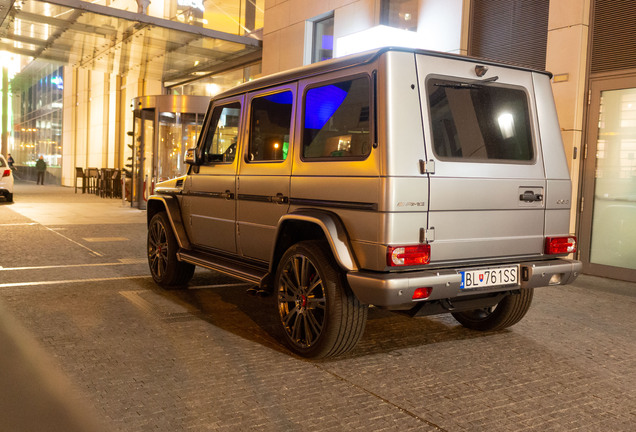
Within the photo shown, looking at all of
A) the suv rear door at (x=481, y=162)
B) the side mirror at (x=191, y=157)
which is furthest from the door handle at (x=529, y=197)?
the side mirror at (x=191, y=157)

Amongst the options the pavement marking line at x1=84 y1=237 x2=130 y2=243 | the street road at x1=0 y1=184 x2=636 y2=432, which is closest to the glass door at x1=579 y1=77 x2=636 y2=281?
the street road at x1=0 y1=184 x2=636 y2=432

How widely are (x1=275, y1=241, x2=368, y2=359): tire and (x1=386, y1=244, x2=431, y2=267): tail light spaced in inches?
18.6

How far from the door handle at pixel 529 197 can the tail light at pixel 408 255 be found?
953mm

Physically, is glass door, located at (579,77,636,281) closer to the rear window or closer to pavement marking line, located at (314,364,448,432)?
the rear window

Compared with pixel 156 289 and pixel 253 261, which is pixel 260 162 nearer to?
pixel 253 261

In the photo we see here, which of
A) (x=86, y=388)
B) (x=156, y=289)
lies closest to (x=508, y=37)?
(x=156, y=289)

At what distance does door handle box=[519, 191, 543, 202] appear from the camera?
4613 millimetres

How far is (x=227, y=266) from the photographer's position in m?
5.56

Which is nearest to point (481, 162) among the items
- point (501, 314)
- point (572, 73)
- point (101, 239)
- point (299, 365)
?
point (501, 314)

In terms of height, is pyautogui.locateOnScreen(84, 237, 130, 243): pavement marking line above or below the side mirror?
below

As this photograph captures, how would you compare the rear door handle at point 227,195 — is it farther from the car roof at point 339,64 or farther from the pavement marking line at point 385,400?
the pavement marking line at point 385,400

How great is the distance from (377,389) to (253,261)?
1.93 meters

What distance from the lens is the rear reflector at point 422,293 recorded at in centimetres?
404

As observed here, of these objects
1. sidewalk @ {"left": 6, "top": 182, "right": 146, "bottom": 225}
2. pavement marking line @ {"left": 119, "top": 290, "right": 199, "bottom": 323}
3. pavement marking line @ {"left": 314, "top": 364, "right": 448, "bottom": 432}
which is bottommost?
sidewalk @ {"left": 6, "top": 182, "right": 146, "bottom": 225}
